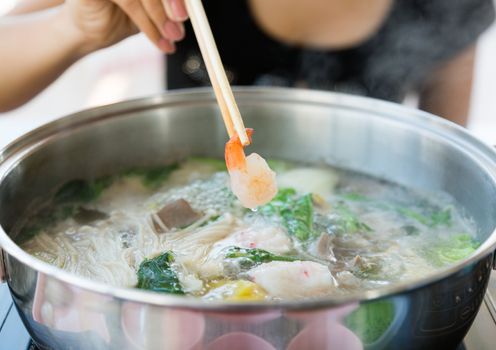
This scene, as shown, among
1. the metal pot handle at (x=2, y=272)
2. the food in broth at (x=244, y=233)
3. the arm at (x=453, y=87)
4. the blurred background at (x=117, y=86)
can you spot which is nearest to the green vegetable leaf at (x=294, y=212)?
the food in broth at (x=244, y=233)

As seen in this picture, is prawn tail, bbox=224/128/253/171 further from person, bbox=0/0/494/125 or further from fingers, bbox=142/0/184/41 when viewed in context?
person, bbox=0/0/494/125

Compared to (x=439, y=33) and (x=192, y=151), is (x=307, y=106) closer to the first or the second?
(x=192, y=151)

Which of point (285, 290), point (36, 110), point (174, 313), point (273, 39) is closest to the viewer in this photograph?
point (174, 313)

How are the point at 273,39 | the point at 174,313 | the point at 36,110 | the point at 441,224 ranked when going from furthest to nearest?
the point at 36,110 → the point at 273,39 → the point at 441,224 → the point at 174,313

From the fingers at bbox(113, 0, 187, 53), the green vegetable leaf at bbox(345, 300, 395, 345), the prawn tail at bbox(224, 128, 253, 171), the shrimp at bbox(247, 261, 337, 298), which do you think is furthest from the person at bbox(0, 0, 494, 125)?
the green vegetable leaf at bbox(345, 300, 395, 345)

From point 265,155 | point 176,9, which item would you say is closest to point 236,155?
point 176,9

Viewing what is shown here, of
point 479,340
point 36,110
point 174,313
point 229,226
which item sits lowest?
point 36,110

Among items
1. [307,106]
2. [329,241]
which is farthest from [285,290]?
[307,106]
